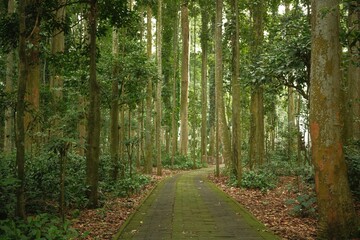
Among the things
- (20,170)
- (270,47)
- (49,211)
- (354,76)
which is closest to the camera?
(20,170)

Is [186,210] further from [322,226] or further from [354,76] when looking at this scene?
[354,76]

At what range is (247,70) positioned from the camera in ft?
42.3

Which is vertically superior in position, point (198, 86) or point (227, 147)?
point (198, 86)

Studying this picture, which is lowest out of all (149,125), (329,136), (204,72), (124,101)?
(329,136)

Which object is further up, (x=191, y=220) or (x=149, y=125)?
(x=149, y=125)

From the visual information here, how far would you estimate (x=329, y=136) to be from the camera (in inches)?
214

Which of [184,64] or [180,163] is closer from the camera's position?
[184,64]

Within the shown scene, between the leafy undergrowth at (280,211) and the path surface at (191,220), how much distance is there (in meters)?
0.37

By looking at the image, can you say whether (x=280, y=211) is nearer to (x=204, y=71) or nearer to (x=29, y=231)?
(x=29, y=231)

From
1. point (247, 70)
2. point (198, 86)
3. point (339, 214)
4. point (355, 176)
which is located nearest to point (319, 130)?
point (339, 214)

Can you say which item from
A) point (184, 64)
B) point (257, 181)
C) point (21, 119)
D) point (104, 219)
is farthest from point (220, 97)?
point (21, 119)

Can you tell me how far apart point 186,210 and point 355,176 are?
13.3 ft

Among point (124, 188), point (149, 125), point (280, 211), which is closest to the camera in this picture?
point (280, 211)

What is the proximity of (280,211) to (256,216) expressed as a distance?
0.98 metres
